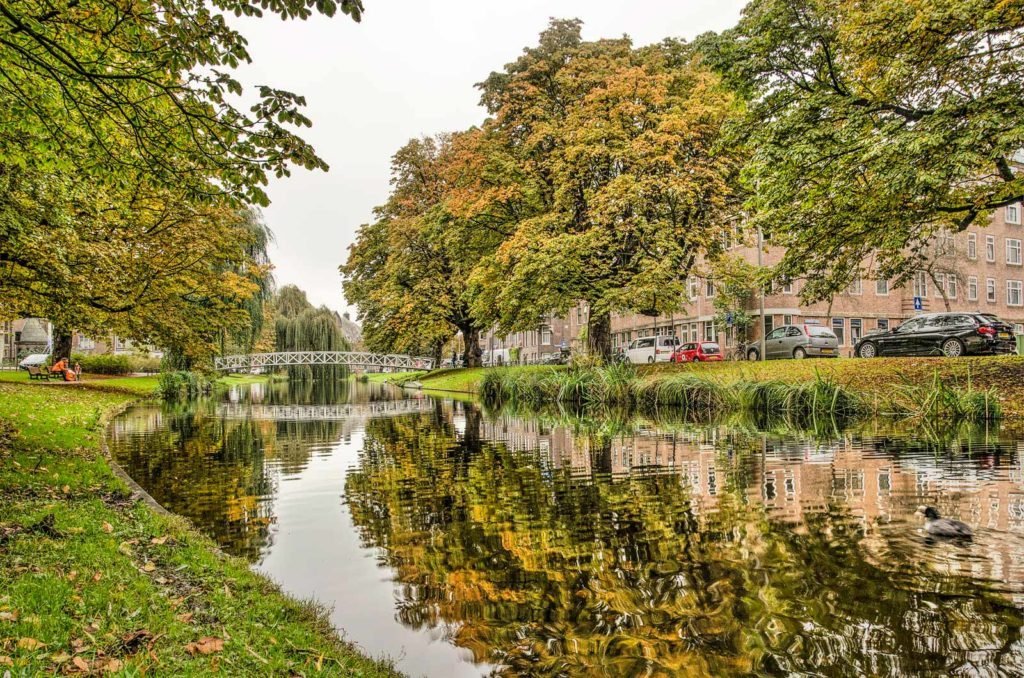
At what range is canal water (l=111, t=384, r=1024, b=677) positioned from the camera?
4.29 meters

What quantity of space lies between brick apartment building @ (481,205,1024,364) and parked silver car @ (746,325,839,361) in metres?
8.15

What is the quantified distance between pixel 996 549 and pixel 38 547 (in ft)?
27.4

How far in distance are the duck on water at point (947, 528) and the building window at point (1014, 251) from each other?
194 ft

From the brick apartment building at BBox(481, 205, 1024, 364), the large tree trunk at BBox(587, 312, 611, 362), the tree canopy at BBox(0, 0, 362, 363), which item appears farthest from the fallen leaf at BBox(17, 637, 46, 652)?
the brick apartment building at BBox(481, 205, 1024, 364)

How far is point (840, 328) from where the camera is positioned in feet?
147

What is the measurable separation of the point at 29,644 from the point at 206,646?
0.84 metres

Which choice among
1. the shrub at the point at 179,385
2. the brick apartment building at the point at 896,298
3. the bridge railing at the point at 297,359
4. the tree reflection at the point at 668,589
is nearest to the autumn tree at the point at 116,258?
the tree reflection at the point at 668,589

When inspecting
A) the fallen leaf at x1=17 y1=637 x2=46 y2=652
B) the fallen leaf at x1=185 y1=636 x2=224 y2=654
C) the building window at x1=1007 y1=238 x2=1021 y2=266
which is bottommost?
the fallen leaf at x1=185 y1=636 x2=224 y2=654

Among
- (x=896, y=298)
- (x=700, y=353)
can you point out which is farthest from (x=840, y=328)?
(x=700, y=353)

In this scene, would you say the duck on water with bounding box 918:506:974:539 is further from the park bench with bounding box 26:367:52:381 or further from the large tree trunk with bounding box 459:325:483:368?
the large tree trunk with bounding box 459:325:483:368

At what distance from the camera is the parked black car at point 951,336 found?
23000 mm

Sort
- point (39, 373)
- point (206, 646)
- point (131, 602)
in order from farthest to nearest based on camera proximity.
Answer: point (39, 373) → point (131, 602) → point (206, 646)

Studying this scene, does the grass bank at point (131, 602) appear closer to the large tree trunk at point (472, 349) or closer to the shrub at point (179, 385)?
the shrub at point (179, 385)

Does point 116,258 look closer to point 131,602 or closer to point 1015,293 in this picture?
point 131,602
